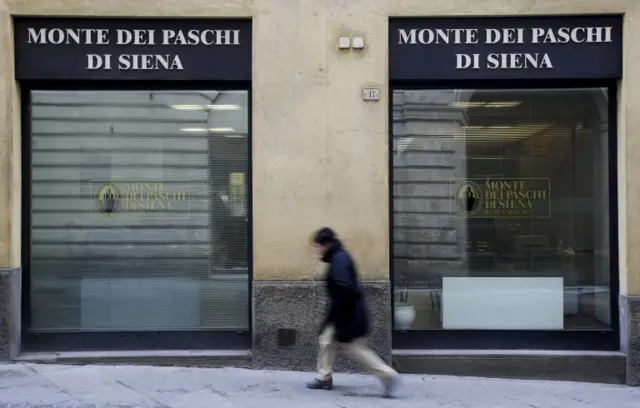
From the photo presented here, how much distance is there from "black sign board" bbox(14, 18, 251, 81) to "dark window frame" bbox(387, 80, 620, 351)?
2.15 metres

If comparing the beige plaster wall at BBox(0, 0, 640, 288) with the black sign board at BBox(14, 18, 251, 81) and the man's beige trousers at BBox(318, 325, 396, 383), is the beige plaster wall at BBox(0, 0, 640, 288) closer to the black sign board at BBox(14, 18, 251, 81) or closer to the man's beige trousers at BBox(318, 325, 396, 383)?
the black sign board at BBox(14, 18, 251, 81)

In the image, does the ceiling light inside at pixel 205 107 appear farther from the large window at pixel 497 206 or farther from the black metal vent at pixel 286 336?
the black metal vent at pixel 286 336

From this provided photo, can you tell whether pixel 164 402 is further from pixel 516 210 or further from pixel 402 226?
pixel 516 210

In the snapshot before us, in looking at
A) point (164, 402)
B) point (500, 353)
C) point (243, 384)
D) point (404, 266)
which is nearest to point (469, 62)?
point (404, 266)

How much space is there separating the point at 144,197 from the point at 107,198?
1.58 ft

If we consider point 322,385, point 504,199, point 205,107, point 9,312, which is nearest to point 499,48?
point 504,199

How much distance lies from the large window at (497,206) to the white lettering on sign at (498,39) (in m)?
0.42

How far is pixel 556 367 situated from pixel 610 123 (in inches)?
126

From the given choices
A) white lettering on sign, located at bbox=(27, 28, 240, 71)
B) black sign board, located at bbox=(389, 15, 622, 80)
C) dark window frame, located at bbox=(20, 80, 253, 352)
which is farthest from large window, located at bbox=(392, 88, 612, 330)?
white lettering on sign, located at bbox=(27, 28, 240, 71)

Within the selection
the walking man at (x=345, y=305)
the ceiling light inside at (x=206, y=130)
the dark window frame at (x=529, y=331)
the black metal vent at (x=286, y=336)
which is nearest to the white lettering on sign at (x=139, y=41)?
the ceiling light inside at (x=206, y=130)

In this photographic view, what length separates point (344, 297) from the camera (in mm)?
6953

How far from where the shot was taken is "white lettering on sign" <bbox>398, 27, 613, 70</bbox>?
8.76 metres

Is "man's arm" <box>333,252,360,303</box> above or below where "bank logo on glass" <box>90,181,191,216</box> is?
below

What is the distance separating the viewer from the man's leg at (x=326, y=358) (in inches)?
287
